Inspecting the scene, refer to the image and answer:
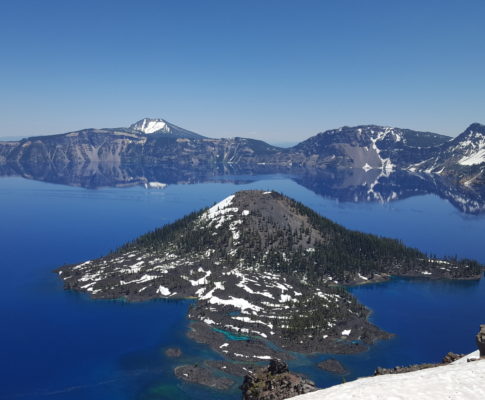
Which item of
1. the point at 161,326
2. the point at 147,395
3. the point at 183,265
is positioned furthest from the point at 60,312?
the point at 147,395

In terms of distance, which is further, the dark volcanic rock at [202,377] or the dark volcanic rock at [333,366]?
the dark volcanic rock at [333,366]

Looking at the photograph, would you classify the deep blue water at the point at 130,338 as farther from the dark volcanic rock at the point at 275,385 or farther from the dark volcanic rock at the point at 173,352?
the dark volcanic rock at the point at 275,385

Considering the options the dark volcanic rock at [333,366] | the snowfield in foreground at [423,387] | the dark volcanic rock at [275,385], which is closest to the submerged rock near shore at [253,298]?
the dark volcanic rock at [333,366]

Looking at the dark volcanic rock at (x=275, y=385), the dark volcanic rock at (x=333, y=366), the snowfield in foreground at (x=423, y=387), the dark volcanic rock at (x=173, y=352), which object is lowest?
the dark volcanic rock at (x=173, y=352)

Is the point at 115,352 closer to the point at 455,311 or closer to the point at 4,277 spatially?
the point at 4,277

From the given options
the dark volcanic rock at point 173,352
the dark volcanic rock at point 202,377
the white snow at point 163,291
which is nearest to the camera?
the dark volcanic rock at point 202,377

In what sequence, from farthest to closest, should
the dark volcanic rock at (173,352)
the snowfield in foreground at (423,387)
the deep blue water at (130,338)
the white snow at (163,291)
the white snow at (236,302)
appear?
the white snow at (163,291) < the white snow at (236,302) < the dark volcanic rock at (173,352) < the deep blue water at (130,338) < the snowfield in foreground at (423,387)

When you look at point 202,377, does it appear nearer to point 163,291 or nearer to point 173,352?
point 173,352
